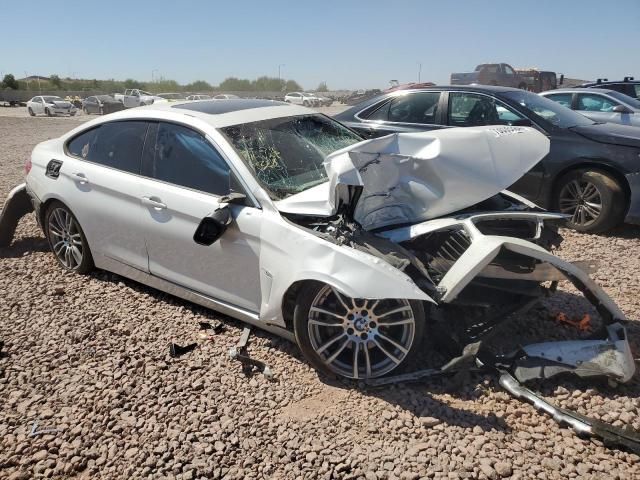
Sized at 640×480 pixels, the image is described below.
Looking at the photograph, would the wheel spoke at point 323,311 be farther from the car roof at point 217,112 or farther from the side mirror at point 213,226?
the car roof at point 217,112

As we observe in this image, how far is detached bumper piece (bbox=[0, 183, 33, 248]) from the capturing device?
208 inches

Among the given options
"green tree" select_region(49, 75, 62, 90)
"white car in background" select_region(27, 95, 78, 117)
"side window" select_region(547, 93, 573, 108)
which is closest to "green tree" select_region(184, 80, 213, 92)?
"green tree" select_region(49, 75, 62, 90)

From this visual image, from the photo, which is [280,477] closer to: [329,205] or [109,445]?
[109,445]

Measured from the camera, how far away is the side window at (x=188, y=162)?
3.51 meters

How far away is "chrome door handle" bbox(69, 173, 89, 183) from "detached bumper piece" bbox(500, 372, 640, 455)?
11.6ft

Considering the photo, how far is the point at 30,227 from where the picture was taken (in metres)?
6.20

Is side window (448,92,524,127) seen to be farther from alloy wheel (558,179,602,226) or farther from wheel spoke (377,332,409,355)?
wheel spoke (377,332,409,355)

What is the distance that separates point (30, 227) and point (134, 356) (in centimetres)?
366

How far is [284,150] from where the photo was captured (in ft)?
12.4

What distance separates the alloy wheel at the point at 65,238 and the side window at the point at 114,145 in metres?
0.58

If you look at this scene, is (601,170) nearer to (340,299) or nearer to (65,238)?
(340,299)

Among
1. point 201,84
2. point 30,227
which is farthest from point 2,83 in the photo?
point 30,227

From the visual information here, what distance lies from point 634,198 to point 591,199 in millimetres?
421

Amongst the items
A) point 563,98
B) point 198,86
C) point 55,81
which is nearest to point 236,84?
point 198,86
